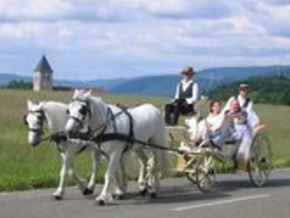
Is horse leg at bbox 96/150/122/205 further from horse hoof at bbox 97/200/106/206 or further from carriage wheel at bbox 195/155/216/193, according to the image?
carriage wheel at bbox 195/155/216/193

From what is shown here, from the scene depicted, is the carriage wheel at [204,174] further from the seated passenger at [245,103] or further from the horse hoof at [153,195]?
the seated passenger at [245,103]

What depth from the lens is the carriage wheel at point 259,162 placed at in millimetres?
18562

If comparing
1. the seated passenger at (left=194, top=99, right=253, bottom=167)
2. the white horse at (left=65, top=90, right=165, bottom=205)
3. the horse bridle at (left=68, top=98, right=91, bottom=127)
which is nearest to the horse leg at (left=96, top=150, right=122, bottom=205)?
the white horse at (left=65, top=90, right=165, bottom=205)

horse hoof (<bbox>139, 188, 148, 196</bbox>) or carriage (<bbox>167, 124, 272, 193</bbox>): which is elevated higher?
carriage (<bbox>167, 124, 272, 193</bbox>)

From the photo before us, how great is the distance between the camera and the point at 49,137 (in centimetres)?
1508

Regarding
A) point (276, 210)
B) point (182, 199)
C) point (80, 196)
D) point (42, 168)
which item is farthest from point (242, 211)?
point (42, 168)

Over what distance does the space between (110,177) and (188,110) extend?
365 cm

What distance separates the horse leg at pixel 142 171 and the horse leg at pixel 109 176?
3.26 feet

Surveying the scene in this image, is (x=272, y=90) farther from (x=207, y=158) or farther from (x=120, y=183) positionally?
(x=120, y=183)

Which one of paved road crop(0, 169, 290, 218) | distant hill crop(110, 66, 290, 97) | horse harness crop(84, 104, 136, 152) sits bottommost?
paved road crop(0, 169, 290, 218)

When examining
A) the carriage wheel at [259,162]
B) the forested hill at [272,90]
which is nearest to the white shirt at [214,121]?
the carriage wheel at [259,162]

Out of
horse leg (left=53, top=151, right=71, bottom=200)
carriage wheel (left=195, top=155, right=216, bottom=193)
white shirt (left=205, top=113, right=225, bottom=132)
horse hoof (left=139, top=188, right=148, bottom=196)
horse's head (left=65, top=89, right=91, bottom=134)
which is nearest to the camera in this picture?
horse's head (left=65, top=89, right=91, bottom=134)

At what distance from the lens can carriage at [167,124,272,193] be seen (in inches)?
667

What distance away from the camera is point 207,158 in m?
17.3
